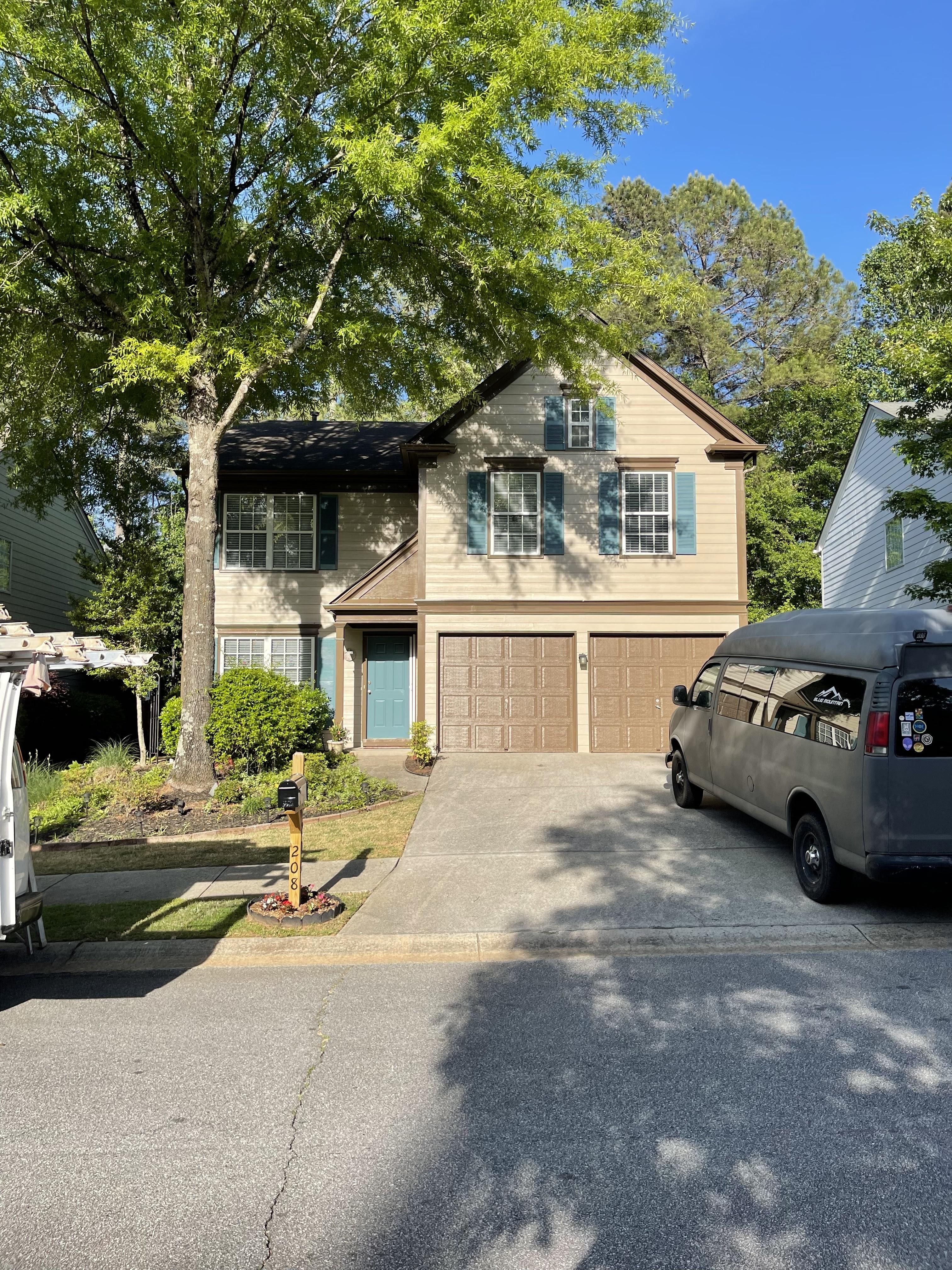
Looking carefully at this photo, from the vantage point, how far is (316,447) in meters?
20.7

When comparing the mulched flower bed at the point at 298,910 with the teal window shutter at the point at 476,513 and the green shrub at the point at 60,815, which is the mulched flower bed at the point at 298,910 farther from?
the teal window shutter at the point at 476,513

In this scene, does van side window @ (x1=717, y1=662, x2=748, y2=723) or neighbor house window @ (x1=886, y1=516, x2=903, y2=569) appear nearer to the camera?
van side window @ (x1=717, y1=662, x2=748, y2=723)

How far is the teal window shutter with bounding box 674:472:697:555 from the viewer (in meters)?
17.0

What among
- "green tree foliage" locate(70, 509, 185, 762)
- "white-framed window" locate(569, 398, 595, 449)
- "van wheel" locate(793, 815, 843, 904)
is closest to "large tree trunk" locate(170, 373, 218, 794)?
"green tree foliage" locate(70, 509, 185, 762)

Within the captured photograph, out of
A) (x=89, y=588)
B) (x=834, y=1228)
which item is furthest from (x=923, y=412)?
(x=89, y=588)

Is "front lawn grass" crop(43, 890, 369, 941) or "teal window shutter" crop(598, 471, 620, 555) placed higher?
"teal window shutter" crop(598, 471, 620, 555)

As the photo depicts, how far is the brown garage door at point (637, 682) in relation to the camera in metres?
16.8

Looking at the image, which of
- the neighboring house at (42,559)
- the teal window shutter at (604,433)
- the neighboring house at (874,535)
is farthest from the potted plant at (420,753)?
the neighboring house at (874,535)

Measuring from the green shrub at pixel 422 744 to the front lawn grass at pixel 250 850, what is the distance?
12.5ft

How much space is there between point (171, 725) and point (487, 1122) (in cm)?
1279

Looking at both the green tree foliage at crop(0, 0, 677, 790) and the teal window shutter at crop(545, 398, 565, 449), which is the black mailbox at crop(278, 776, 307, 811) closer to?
the green tree foliage at crop(0, 0, 677, 790)

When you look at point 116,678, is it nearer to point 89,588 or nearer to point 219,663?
point 219,663

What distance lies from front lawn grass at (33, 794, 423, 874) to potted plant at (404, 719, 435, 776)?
3.68 metres

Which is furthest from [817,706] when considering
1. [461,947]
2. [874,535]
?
[874,535]
